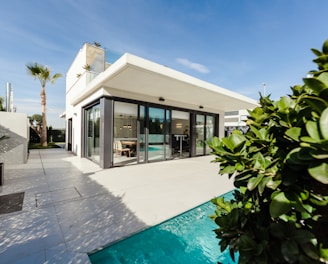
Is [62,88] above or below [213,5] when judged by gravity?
below

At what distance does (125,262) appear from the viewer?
2195 mm

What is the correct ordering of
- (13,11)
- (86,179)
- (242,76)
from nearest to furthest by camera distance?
(86,179)
(13,11)
(242,76)

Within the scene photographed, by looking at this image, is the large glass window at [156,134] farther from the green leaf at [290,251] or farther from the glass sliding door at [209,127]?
the green leaf at [290,251]

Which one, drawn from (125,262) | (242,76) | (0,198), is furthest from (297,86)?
(242,76)

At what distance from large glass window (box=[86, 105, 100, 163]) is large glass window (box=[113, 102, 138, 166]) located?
3.70 feet

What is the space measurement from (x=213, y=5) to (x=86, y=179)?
875 centimetres

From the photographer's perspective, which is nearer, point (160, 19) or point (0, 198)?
point (0, 198)

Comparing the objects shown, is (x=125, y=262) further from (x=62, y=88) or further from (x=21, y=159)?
(x=62, y=88)

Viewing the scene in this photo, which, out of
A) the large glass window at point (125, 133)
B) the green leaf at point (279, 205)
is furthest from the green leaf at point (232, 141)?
the large glass window at point (125, 133)

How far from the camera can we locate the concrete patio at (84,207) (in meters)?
2.35

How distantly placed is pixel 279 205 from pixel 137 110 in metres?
7.65

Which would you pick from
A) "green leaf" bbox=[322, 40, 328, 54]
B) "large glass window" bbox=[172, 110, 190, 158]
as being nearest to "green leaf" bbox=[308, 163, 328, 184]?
"green leaf" bbox=[322, 40, 328, 54]

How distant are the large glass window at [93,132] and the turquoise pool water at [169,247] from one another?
5897 millimetres

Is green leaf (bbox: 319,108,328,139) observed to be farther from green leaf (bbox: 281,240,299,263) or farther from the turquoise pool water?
the turquoise pool water
